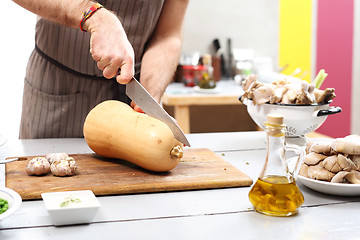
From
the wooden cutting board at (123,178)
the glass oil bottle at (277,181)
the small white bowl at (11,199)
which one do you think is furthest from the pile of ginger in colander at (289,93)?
the small white bowl at (11,199)

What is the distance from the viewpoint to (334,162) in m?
1.01

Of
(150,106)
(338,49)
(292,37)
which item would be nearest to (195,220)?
(150,106)

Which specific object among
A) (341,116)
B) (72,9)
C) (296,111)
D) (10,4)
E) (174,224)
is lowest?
(341,116)

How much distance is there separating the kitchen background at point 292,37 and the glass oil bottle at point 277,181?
2.89 m

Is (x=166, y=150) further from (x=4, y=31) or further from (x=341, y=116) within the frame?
(x=341, y=116)

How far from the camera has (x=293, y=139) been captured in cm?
164

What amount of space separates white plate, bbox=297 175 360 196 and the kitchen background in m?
2.77

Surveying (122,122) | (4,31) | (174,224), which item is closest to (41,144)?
(122,122)

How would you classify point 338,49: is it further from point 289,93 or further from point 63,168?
point 63,168

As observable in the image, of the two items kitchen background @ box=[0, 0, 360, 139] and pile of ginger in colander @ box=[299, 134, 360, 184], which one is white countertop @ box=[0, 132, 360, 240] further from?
kitchen background @ box=[0, 0, 360, 139]

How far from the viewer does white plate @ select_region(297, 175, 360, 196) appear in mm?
987

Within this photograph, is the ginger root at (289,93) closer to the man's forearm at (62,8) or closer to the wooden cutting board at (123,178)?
the wooden cutting board at (123,178)

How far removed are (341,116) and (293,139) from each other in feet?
10.3

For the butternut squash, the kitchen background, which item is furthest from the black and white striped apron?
the kitchen background
